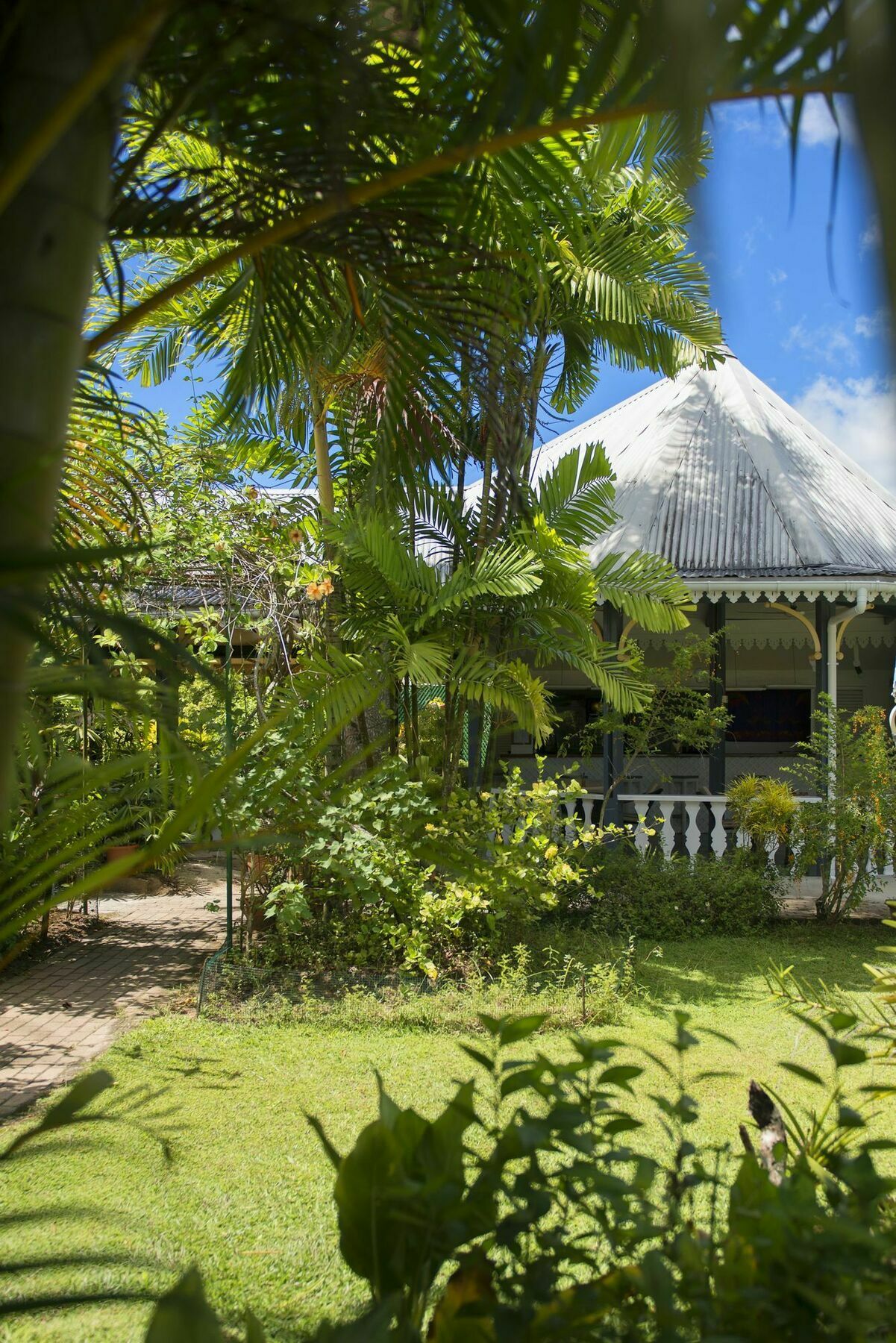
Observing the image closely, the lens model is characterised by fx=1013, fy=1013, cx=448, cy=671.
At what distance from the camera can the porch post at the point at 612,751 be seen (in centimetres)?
1079

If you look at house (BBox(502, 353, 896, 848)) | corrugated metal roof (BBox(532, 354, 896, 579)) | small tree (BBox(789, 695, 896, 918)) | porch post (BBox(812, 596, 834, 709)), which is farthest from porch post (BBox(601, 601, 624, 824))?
porch post (BBox(812, 596, 834, 709))

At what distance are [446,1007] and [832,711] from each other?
5.44 metres

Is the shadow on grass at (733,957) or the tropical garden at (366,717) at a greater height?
the tropical garden at (366,717)

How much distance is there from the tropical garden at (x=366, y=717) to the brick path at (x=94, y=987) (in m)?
0.34

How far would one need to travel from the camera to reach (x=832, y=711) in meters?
9.85

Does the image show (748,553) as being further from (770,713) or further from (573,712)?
(770,713)

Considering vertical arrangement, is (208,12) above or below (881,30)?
above

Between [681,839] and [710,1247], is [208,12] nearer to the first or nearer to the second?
[710,1247]

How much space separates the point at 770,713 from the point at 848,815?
8.12 m

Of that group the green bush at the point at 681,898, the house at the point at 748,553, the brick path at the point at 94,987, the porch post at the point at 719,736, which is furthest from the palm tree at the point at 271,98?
the porch post at the point at 719,736

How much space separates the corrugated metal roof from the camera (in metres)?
11.6

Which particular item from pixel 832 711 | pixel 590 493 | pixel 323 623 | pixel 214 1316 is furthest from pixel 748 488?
pixel 214 1316

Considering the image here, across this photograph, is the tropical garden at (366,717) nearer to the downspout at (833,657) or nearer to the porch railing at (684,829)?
the downspout at (833,657)

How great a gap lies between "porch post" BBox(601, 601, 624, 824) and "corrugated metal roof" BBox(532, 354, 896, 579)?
82cm
